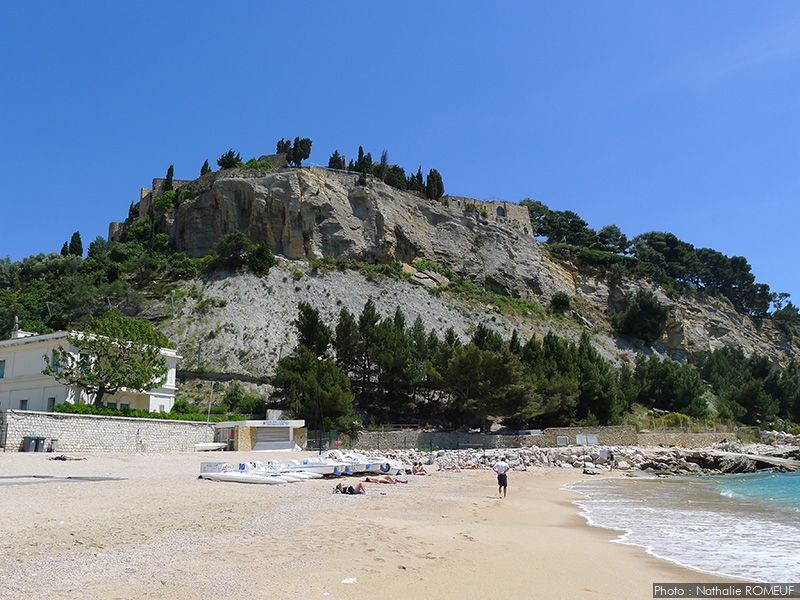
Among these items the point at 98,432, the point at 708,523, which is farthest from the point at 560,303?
the point at 708,523

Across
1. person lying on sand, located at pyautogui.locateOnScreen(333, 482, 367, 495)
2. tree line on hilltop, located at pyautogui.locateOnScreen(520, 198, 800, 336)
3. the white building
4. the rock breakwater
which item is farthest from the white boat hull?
tree line on hilltop, located at pyautogui.locateOnScreen(520, 198, 800, 336)

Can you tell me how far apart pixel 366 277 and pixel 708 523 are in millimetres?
49910

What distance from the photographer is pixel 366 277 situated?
61.0 metres

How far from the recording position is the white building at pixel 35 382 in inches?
1231

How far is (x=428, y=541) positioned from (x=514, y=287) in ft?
214

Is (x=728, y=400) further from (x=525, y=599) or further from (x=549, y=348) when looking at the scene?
(x=525, y=599)

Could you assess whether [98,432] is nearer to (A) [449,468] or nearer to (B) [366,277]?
(A) [449,468]

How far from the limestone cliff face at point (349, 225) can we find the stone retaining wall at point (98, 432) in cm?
3176

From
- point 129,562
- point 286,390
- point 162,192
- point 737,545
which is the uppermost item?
point 162,192

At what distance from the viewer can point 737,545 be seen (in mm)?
9867

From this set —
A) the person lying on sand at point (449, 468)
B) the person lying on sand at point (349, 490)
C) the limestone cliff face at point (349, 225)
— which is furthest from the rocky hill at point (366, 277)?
the person lying on sand at point (349, 490)

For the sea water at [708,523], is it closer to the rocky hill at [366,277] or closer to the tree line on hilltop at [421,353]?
the tree line on hilltop at [421,353]

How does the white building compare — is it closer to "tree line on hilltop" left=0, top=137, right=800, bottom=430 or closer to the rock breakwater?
"tree line on hilltop" left=0, top=137, right=800, bottom=430

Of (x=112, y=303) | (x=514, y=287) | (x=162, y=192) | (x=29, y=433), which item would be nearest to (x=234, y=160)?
(x=162, y=192)
